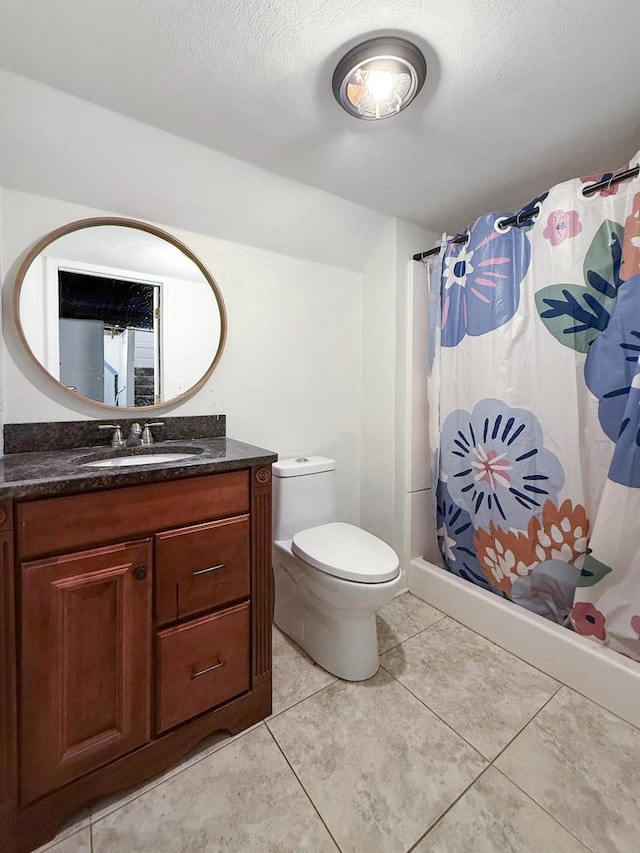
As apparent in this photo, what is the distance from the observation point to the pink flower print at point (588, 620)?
137cm

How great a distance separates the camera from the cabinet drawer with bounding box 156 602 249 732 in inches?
41.5

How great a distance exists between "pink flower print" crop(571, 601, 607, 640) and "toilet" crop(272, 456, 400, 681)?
760mm

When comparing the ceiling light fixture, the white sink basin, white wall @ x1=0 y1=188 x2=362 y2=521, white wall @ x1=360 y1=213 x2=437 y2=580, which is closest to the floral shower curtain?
white wall @ x1=360 y1=213 x2=437 y2=580

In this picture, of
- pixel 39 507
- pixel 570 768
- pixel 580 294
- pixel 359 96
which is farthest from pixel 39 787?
pixel 580 294

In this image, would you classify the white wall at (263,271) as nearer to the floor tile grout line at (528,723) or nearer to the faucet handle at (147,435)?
the faucet handle at (147,435)

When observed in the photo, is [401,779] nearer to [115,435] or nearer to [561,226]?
[115,435]

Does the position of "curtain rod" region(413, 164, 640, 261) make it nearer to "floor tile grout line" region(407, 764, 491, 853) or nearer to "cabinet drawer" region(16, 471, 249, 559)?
"cabinet drawer" region(16, 471, 249, 559)

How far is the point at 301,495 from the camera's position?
A: 5.49ft

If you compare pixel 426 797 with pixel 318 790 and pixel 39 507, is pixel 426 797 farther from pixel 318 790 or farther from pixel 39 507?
pixel 39 507

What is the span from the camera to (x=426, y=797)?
1005mm

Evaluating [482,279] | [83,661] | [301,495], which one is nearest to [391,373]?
[482,279]

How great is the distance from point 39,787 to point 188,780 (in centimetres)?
38

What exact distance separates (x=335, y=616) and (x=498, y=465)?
987mm

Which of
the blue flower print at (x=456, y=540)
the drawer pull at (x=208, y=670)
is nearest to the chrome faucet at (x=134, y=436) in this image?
the drawer pull at (x=208, y=670)
